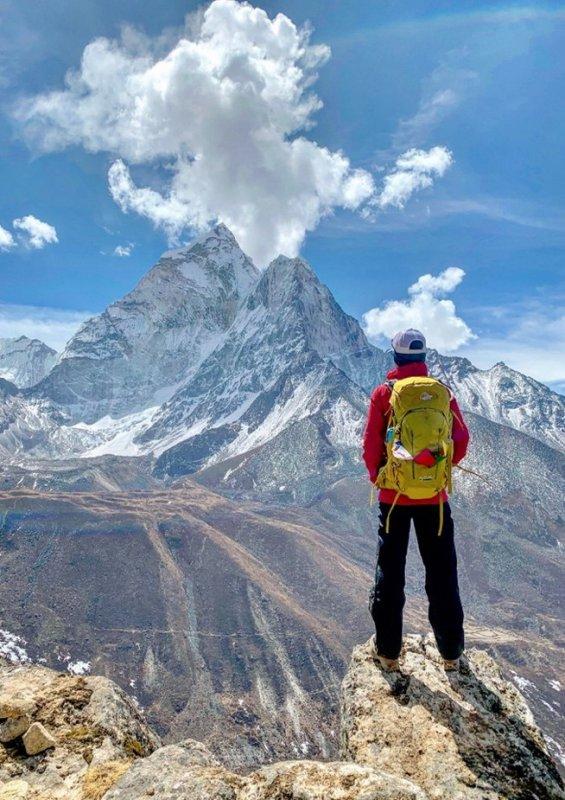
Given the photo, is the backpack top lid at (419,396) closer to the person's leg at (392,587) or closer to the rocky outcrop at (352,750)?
the person's leg at (392,587)

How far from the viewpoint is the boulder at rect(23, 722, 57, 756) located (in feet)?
16.0

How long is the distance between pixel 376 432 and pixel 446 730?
345 centimetres

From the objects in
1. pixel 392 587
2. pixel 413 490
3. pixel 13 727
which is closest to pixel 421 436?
pixel 413 490

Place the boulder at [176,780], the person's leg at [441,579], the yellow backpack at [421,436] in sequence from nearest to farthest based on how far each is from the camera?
the boulder at [176,780], the yellow backpack at [421,436], the person's leg at [441,579]

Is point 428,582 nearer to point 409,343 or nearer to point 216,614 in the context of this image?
point 409,343

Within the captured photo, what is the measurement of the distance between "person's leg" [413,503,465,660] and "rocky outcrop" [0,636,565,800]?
0.48m

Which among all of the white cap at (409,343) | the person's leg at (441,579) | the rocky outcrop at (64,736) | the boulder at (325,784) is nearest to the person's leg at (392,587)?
the person's leg at (441,579)

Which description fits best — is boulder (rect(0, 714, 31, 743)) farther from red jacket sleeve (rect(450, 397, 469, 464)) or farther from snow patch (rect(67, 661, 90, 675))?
snow patch (rect(67, 661, 90, 675))

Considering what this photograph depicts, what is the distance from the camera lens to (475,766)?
4.73 meters

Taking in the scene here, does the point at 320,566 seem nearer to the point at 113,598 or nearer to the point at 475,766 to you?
the point at 113,598

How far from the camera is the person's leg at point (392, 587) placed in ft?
21.5

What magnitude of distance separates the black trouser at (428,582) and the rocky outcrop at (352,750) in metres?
0.42

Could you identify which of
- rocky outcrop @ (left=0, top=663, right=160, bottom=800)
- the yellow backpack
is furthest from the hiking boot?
rocky outcrop @ (left=0, top=663, right=160, bottom=800)

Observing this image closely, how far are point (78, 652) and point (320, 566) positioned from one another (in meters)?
Answer: 86.0
